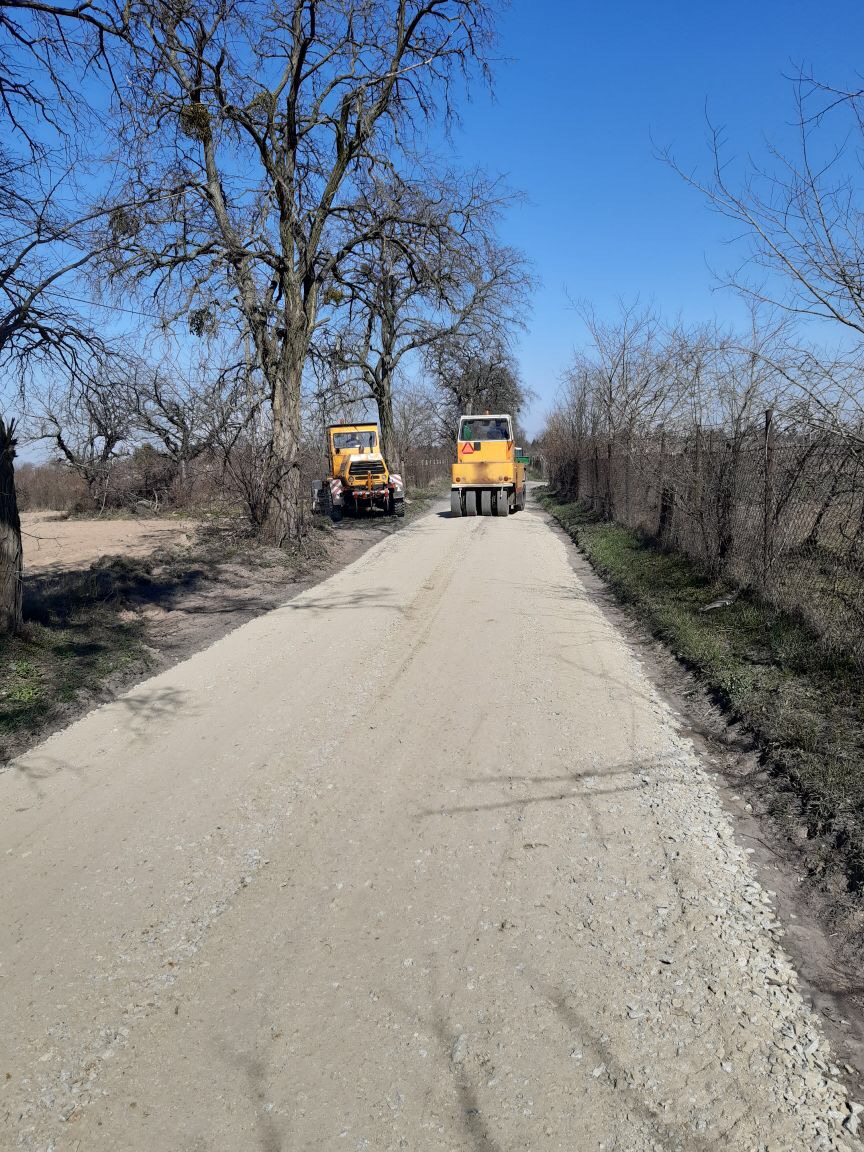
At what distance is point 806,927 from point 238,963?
249cm

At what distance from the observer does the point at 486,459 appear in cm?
2441

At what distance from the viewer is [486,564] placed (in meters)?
14.2

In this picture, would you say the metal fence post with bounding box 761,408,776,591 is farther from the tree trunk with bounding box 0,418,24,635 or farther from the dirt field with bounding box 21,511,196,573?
the dirt field with bounding box 21,511,196,573

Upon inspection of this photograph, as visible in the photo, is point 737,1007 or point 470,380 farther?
point 470,380

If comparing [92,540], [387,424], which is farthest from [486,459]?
[92,540]

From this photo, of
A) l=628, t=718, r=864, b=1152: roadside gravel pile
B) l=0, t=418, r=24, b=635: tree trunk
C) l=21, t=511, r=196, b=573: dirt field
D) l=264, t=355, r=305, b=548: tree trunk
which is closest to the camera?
l=628, t=718, r=864, b=1152: roadside gravel pile

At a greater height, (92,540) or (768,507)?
(768,507)

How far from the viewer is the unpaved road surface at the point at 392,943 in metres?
2.49

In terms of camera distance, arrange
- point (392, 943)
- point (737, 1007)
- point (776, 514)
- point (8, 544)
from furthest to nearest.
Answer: point (776, 514)
point (8, 544)
point (392, 943)
point (737, 1007)

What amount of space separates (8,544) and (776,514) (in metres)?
8.03

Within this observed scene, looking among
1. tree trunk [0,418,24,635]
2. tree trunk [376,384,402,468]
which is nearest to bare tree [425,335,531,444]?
tree trunk [376,384,402,468]

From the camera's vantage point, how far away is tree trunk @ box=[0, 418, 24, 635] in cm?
773

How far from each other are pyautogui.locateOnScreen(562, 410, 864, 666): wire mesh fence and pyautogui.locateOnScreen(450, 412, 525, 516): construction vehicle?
33.8 ft

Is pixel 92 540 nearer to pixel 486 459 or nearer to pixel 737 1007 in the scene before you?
pixel 486 459
